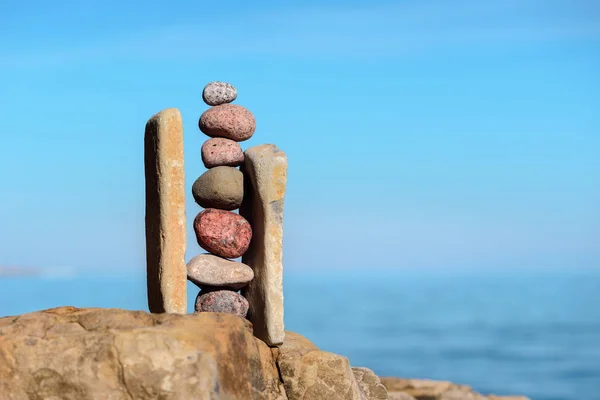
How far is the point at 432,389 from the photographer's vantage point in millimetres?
16359

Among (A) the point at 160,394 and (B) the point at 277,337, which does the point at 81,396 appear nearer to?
(A) the point at 160,394

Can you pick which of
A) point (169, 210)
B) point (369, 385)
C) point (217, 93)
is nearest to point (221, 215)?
point (169, 210)

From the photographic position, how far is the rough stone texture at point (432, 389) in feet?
53.0

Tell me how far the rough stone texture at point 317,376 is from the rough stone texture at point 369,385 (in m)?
0.85

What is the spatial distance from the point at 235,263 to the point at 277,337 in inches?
37.1

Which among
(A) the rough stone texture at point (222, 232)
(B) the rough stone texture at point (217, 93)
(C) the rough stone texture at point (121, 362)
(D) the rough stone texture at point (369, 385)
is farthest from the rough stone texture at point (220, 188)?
(D) the rough stone texture at point (369, 385)

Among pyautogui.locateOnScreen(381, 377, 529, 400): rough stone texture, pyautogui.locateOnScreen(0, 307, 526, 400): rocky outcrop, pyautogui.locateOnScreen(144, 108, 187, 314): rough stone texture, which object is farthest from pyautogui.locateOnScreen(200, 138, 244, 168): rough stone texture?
pyautogui.locateOnScreen(381, 377, 529, 400): rough stone texture

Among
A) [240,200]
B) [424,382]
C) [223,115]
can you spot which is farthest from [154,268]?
[424,382]

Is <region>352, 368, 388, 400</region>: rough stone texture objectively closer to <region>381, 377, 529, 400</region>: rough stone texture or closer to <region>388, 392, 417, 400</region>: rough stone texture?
<region>388, 392, 417, 400</region>: rough stone texture

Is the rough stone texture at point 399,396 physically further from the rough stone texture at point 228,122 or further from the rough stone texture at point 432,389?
the rough stone texture at point 228,122

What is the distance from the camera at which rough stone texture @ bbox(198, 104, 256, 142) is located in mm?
9766

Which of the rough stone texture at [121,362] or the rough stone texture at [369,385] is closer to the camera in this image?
the rough stone texture at [121,362]

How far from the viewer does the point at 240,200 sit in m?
9.71

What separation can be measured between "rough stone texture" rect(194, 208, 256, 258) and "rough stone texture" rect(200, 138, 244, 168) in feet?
1.81
